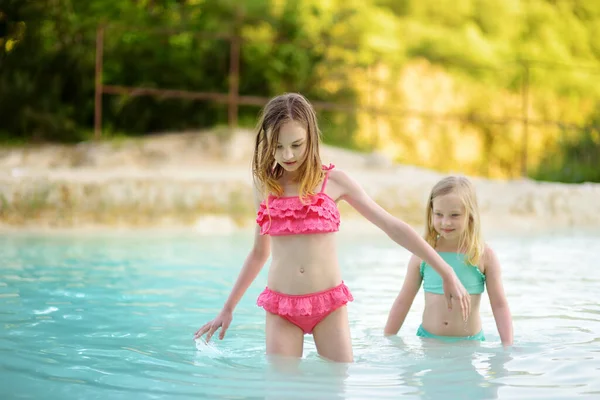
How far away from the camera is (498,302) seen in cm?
378

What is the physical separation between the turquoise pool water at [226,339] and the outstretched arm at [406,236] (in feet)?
1.08

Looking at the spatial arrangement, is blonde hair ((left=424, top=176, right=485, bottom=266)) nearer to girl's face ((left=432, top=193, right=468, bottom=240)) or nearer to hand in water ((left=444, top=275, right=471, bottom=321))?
girl's face ((left=432, top=193, right=468, bottom=240))

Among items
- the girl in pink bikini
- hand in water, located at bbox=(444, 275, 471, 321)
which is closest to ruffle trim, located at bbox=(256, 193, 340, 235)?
the girl in pink bikini

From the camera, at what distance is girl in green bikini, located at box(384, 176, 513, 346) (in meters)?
3.80

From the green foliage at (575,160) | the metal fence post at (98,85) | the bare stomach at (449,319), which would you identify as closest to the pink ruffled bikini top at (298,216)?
the bare stomach at (449,319)

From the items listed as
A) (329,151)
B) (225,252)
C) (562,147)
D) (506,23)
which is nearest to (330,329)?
(225,252)

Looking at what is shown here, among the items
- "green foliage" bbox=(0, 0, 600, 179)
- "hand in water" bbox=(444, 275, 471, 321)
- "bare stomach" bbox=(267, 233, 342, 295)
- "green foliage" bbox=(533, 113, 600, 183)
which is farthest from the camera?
"green foliage" bbox=(533, 113, 600, 183)

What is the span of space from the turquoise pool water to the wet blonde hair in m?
0.72

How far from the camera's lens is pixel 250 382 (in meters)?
3.06

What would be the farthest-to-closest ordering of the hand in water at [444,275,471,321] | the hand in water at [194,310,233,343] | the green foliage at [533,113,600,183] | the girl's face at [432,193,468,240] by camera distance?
the green foliage at [533,113,600,183], the girl's face at [432,193,468,240], the hand in water at [194,310,233,343], the hand in water at [444,275,471,321]

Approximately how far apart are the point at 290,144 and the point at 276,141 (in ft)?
0.22

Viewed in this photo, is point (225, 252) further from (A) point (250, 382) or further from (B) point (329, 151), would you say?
(B) point (329, 151)

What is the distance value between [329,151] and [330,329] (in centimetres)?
940

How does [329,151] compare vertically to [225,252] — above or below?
above
